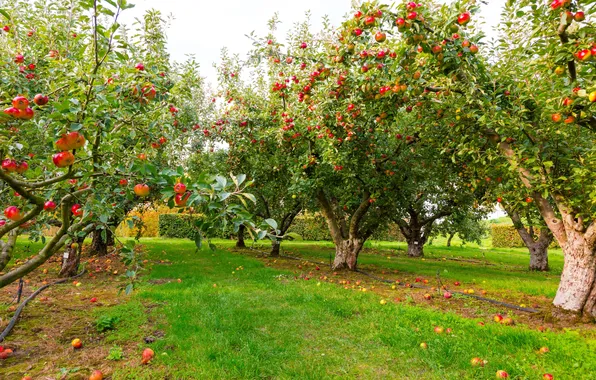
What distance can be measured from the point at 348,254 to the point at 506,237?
77.8 feet

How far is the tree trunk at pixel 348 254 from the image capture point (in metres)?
10.8

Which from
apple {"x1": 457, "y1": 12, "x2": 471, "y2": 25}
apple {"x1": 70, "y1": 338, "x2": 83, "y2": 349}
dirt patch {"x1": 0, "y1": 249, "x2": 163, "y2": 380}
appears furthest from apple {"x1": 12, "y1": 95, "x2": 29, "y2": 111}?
apple {"x1": 457, "y1": 12, "x2": 471, "y2": 25}

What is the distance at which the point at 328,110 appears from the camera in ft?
23.4

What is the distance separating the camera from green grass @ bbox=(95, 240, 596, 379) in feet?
12.0

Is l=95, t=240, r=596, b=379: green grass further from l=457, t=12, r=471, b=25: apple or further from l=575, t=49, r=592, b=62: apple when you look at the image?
l=457, t=12, r=471, b=25: apple

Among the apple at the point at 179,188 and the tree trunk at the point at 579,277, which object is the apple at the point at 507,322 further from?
the apple at the point at 179,188

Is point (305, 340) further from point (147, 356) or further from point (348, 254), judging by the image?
point (348, 254)

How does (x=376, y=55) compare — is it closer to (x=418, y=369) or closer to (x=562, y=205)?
(x=562, y=205)

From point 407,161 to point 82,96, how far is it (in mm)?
9017

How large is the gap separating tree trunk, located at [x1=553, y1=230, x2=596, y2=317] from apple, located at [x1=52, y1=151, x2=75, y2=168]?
719 centimetres

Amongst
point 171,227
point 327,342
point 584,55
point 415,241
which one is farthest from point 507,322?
point 171,227

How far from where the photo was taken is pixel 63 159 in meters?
2.17

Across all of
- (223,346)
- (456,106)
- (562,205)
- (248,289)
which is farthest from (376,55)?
(248,289)

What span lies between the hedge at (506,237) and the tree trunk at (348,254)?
73.4 feet
